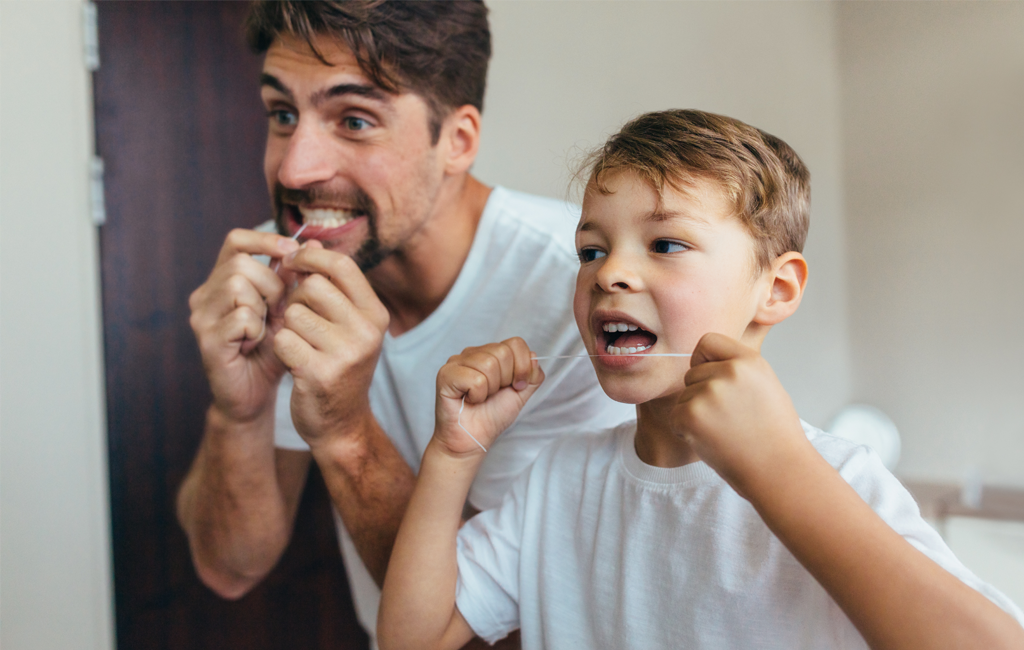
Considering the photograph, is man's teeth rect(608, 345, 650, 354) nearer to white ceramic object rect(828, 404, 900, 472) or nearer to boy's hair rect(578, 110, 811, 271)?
boy's hair rect(578, 110, 811, 271)

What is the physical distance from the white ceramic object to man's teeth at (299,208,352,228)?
116cm

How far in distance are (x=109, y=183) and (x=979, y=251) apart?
1726mm

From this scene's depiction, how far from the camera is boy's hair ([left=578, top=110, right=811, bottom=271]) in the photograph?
2.09 feet

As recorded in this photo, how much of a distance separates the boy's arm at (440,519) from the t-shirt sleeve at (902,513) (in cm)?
33

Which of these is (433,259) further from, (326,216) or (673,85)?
(673,85)

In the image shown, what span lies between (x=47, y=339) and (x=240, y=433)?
452mm

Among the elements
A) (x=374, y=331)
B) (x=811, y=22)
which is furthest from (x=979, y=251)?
(x=374, y=331)

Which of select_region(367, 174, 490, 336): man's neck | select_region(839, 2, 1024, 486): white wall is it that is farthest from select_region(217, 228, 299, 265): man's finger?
select_region(839, 2, 1024, 486): white wall

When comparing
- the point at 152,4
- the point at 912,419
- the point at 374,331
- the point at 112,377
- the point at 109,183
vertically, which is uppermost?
the point at 152,4

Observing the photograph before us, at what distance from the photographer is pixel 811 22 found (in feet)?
4.61

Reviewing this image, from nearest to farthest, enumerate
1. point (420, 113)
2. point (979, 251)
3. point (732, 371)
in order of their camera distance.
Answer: point (732, 371) → point (420, 113) → point (979, 251)

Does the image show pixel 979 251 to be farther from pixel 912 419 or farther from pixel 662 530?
pixel 662 530

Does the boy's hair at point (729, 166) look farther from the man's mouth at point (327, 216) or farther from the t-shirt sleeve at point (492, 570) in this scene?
the man's mouth at point (327, 216)

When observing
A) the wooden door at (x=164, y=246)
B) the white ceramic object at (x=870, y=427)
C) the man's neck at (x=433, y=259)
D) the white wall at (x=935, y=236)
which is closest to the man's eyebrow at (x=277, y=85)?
the man's neck at (x=433, y=259)
